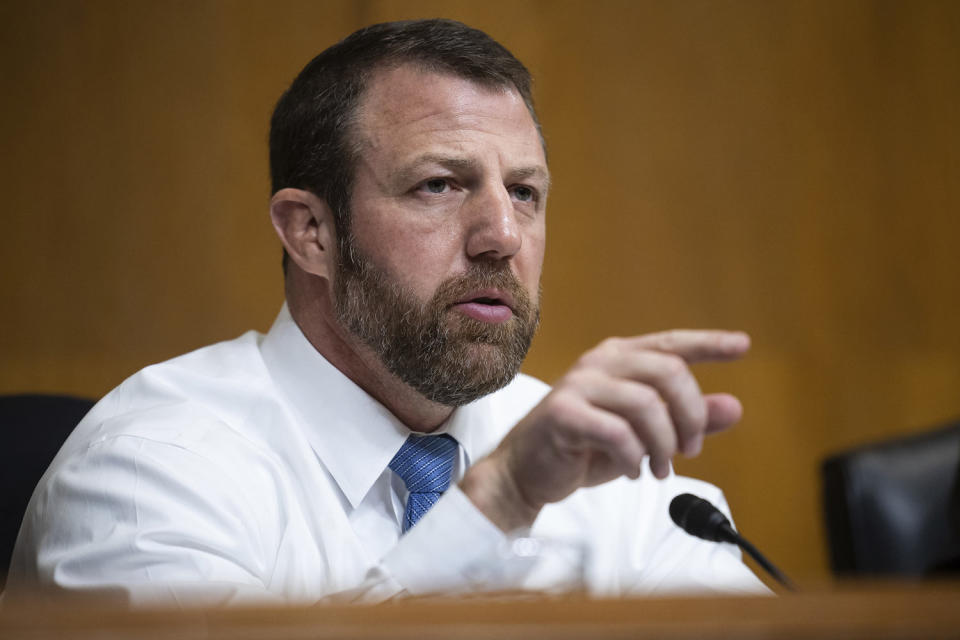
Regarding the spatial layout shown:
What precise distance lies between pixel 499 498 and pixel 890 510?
586 mm

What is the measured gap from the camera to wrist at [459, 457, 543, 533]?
864 mm

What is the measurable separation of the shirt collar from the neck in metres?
0.03

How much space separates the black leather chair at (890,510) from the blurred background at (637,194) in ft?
3.34

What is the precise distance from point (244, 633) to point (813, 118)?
7.57ft

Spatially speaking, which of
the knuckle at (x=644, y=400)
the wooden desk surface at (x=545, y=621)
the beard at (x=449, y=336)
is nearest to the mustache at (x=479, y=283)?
the beard at (x=449, y=336)

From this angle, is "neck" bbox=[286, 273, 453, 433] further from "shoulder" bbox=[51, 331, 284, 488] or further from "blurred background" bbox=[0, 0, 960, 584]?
"blurred background" bbox=[0, 0, 960, 584]

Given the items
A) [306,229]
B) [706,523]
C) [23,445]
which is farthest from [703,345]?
[23,445]

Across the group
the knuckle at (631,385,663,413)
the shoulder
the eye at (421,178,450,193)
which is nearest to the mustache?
the eye at (421,178,450,193)

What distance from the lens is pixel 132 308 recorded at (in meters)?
2.00

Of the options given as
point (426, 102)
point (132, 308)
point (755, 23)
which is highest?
point (755, 23)

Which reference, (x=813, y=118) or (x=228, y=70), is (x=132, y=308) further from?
(x=813, y=118)

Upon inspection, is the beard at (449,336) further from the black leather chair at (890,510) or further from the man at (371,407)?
the black leather chair at (890,510)

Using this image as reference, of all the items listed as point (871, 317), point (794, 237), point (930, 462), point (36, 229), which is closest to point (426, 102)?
point (930, 462)

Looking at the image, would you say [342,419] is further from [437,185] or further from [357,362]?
[437,185]
